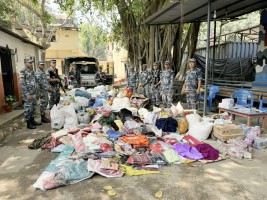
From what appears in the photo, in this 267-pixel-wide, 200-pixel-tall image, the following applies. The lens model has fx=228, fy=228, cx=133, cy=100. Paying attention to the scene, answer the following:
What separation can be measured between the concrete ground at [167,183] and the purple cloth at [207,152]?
14 cm

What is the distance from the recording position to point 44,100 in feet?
20.4

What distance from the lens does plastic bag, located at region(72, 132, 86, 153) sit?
3750 mm

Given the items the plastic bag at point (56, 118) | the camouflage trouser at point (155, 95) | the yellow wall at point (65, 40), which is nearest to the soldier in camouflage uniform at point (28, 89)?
the plastic bag at point (56, 118)

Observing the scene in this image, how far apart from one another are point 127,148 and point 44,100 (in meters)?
3.42

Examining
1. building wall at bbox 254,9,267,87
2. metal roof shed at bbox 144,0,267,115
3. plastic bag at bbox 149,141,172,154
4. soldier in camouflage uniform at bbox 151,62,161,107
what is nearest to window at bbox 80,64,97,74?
soldier in camouflage uniform at bbox 151,62,161,107

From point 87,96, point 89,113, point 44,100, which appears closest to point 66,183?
point 89,113

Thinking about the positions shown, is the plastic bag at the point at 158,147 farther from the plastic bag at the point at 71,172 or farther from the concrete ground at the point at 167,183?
the plastic bag at the point at 71,172

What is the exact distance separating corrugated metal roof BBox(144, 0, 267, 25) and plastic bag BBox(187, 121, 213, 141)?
9.23 ft

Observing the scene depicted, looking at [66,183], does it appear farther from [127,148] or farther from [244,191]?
[244,191]

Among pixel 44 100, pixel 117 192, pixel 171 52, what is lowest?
pixel 117 192

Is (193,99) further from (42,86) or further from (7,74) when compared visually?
(7,74)

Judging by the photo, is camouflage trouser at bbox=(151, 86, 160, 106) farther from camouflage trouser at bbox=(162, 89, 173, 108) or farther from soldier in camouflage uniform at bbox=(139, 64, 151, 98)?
camouflage trouser at bbox=(162, 89, 173, 108)

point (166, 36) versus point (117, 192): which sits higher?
point (166, 36)

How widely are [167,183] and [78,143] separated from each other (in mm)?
1710
